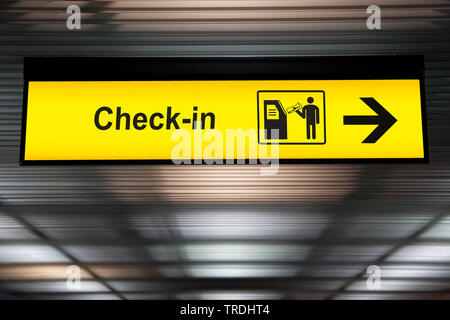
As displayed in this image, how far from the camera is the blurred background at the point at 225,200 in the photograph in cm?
262

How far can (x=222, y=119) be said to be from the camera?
2.32 m

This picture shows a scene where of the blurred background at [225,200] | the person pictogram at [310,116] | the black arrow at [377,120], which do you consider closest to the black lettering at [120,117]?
the blurred background at [225,200]

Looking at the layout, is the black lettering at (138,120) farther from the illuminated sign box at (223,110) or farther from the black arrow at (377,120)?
the black arrow at (377,120)

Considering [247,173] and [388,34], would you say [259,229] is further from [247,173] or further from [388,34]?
[388,34]

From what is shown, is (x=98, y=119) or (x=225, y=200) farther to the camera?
(x=225, y=200)

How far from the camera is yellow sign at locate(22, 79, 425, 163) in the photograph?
89.2 inches

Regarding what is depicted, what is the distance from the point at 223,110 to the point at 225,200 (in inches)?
43.6
